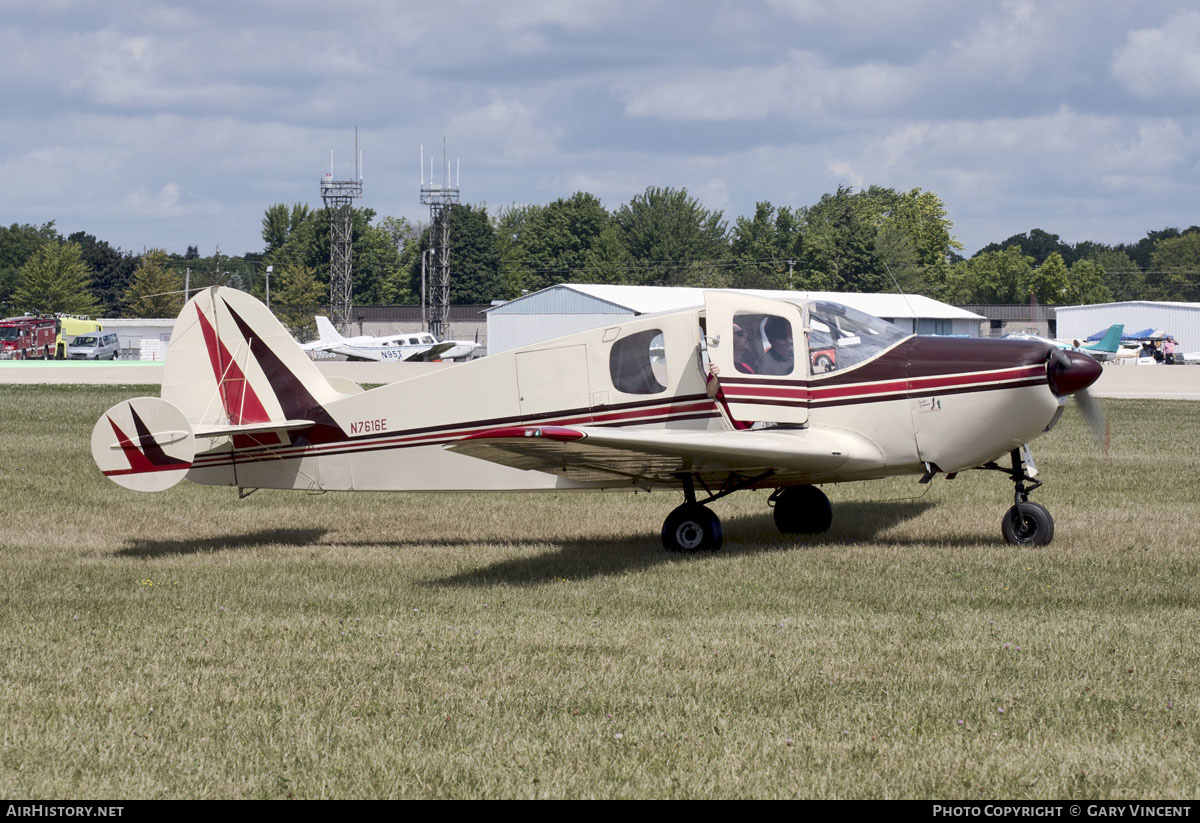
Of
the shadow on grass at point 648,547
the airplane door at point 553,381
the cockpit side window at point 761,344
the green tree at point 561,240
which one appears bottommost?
the shadow on grass at point 648,547

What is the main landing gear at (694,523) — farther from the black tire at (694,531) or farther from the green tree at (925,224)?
the green tree at (925,224)

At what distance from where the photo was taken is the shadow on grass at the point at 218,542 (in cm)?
1244

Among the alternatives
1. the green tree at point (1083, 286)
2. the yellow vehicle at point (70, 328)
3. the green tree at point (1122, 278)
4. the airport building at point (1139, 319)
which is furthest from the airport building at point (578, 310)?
the green tree at point (1122, 278)

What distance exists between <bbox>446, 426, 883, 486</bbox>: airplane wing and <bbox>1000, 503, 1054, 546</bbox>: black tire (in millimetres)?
1602

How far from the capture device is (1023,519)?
11.6 metres

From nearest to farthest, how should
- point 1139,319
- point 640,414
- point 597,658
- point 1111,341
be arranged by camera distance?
point 597,658, point 640,414, point 1111,341, point 1139,319

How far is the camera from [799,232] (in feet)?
473

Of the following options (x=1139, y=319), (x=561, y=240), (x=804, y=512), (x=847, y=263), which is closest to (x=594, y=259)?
(x=561, y=240)

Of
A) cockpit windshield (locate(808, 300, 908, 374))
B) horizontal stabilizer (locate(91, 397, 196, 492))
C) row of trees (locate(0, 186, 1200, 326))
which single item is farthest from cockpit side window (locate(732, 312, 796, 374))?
row of trees (locate(0, 186, 1200, 326))

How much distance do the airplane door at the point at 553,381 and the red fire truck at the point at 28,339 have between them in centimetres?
7975

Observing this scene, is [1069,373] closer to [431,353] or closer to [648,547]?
[648,547]

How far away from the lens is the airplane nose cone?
1065 centimetres

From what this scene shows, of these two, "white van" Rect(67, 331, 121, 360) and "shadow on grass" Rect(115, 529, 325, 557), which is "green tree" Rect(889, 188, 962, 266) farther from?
"shadow on grass" Rect(115, 529, 325, 557)

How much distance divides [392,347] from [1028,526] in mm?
67045
